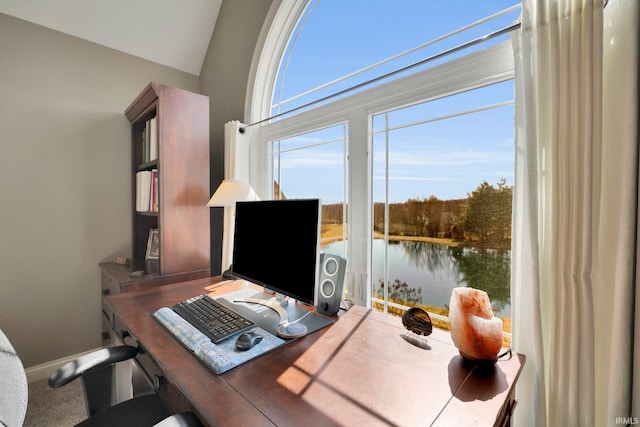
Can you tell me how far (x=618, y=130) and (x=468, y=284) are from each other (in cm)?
78

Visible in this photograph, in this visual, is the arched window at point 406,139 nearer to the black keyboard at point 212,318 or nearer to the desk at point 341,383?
the desk at point 341,383

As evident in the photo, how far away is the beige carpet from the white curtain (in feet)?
7.84

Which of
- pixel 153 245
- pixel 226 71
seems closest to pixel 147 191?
pixel 153 245

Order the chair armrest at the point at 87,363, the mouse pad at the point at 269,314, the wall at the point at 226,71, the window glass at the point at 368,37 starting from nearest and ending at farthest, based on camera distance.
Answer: the chair armrest at the point at 87,363 < the mouse pad at the point at 269,314 < the window glass at the point at 368,37 < the wall at the point at 226,71

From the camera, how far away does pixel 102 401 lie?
3.67ft

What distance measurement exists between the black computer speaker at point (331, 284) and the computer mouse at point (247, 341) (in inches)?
13.8

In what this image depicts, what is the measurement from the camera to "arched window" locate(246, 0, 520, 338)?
4.09 feet

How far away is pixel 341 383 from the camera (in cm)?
77

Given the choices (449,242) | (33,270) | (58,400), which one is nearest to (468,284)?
(449,242)

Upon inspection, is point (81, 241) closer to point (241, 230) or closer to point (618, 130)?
point (241, 230)

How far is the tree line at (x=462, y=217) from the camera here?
4.02ft

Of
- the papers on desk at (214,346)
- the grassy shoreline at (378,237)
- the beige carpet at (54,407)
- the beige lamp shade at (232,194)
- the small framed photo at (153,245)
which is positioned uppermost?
the beige lamp shade at (232,194)

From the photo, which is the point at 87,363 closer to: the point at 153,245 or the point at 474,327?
the point at 474,327

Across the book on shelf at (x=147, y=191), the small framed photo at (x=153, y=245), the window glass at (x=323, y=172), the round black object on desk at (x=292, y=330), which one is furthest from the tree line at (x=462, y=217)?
the small framed photo at (x=153, y=245)
